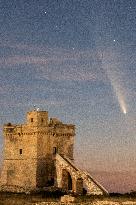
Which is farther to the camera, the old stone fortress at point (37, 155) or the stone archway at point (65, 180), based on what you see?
the old stone fortress at point (37, 155)

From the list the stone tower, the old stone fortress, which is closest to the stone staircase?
the old stone fortress

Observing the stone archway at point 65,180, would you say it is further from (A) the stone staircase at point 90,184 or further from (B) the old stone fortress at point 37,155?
(A) the stone staircase at point 90,184

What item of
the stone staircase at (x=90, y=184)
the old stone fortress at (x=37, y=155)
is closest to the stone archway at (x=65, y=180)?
the old stone fortress at (x=37, y=155)

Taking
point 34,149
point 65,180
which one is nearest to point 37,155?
point 34,149

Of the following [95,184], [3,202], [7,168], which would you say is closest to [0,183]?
[7,168]

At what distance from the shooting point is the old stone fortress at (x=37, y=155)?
64.7 meters

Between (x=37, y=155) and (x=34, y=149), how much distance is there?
75 centimetres

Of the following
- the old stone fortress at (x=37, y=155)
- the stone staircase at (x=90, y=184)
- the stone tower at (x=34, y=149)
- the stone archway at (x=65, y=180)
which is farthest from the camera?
the stone tower at (x=34, y=149)

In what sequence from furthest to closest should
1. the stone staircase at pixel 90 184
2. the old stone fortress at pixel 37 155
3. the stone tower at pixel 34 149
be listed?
the stone tower at pixel 34 149
the old stone fortress at pixel 37 155
the stone staircase at pixel 90 184

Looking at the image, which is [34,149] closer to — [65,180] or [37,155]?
[37,155]

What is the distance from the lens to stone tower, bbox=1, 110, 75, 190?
6500 centimetres

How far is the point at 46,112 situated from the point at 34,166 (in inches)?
243

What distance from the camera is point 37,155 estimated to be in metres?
64.9

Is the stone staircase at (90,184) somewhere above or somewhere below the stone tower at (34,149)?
below
